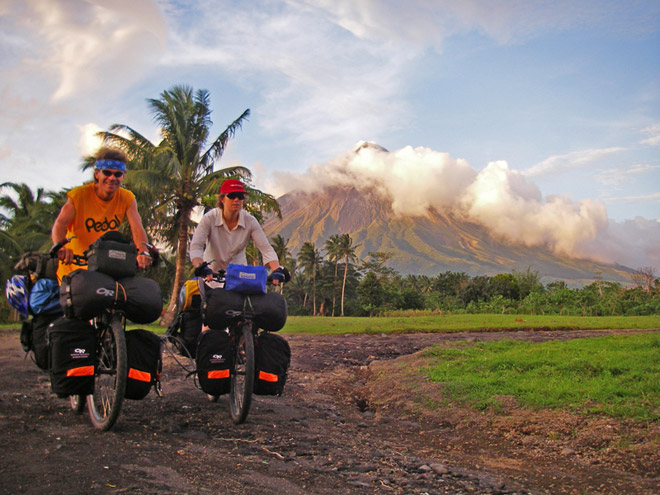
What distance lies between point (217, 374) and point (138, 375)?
0.75 meters

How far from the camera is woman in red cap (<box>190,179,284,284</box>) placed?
16.3ft

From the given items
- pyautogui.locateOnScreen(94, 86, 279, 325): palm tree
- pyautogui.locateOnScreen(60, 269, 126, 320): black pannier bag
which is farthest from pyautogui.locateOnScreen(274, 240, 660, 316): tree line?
pyautogui.locateOnScreen(60, 269, 126, 320): black pannier bag

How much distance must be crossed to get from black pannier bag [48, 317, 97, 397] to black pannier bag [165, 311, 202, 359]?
1243mm

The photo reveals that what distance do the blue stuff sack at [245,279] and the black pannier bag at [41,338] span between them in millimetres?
1406

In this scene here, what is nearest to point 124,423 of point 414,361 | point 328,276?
point 414,361

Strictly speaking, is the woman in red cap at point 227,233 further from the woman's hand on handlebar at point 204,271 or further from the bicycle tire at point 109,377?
the bicycle tire at point 109,377

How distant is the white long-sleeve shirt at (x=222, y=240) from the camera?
5.04m

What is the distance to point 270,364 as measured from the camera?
14.7 ft

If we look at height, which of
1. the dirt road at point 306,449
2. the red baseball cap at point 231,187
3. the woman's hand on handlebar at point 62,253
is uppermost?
the red baseball cap at point 231,187

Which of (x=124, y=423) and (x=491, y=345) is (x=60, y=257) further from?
(x=491, y=345)

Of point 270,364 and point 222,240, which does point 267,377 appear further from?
point 222,240

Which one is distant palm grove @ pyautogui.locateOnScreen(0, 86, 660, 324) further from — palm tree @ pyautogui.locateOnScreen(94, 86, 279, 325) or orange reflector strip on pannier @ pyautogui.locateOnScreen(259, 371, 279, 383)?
orange reflector strip on pannier @ pyautogui.locateOnScreen(259, 371, 279, 383)

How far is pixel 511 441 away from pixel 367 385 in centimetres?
300

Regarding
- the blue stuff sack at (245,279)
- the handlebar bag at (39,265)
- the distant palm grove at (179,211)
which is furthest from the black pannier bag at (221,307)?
the distant palm grove at (179,211)
